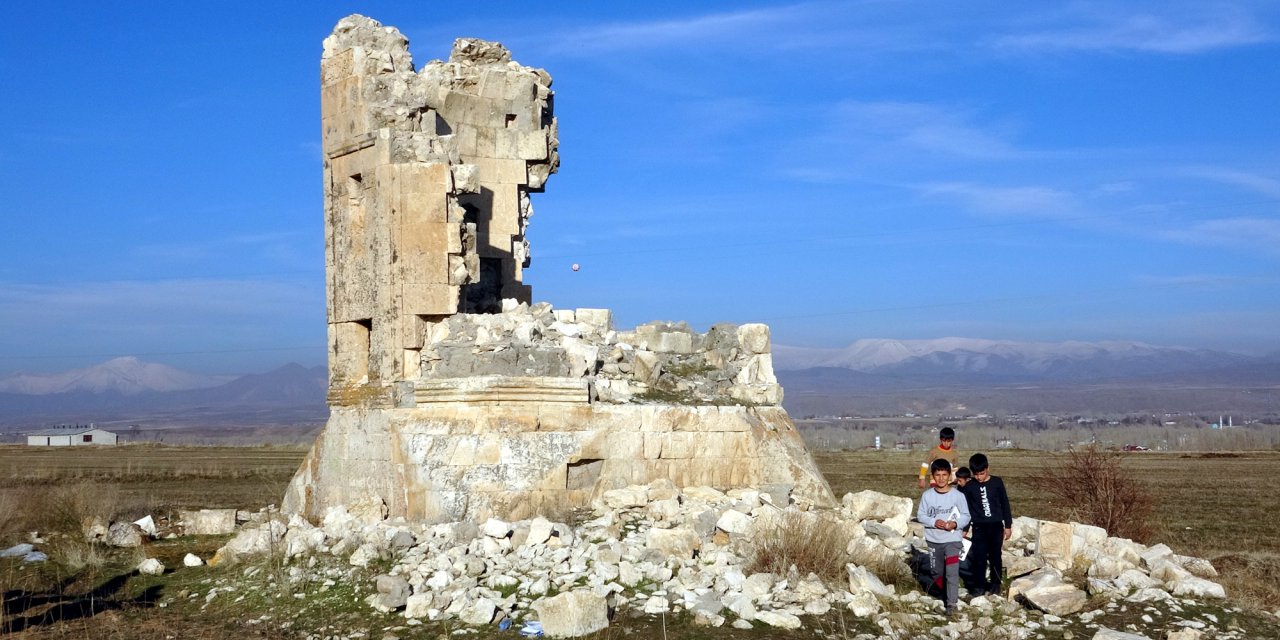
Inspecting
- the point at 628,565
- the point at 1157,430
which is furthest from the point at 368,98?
the point at 1157,430

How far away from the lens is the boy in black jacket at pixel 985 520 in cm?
923

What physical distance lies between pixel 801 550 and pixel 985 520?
1.36 meters

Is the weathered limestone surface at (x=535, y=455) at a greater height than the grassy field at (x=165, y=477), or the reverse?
the weathered limestone surface at (x=535, y=455)

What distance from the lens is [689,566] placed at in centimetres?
977

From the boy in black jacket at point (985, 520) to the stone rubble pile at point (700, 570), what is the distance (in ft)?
0.68

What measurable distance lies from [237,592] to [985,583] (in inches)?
228

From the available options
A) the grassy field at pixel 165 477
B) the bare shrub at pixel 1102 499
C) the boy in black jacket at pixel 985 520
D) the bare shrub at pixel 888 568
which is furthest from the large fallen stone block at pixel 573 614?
the grassy field at pixel 165 477

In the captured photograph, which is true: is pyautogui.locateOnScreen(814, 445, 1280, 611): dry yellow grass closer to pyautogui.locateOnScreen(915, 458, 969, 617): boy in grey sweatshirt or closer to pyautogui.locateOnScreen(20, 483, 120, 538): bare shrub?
pyautogui.locateOnScreen(915, 458, 969, 617): boy in grey sweatshirt

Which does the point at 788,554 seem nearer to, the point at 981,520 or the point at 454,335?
the point at 981,520

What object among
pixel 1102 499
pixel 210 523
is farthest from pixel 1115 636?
pixel 210 523

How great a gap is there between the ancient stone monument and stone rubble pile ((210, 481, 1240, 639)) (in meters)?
0.55

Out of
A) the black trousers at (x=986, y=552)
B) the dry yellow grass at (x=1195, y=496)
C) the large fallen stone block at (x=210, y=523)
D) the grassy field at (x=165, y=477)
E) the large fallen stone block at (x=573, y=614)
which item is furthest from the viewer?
the grassy field at (x=165, y=477)

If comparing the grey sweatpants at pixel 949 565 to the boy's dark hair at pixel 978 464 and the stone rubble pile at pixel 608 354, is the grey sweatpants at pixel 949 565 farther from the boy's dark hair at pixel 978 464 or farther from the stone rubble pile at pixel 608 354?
the stone rubble pile at pixel 608 354

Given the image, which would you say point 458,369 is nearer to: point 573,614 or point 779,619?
point 573,614
